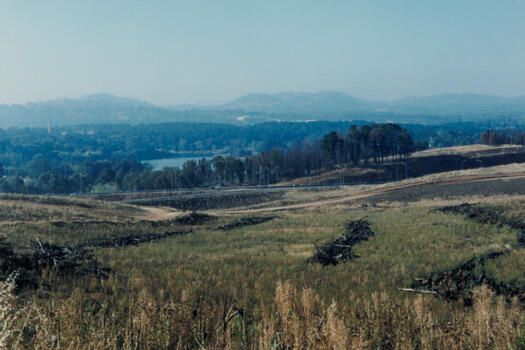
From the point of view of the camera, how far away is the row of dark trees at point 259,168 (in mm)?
128250

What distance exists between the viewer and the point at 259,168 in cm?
13838

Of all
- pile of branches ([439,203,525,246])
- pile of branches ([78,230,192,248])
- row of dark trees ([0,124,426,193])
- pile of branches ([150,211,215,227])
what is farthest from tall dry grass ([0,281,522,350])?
row of dark trees ([0,124,426,193])

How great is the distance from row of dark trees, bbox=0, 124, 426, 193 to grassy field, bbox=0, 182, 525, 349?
3573 inches

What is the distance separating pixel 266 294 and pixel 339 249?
400 inches

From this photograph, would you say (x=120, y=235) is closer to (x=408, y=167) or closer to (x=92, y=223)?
(x=92, y=223)

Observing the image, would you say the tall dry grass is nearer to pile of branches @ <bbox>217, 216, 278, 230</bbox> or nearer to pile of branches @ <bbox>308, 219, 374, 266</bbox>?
pile of branches @ <bbox>308, 219, 374, 266</bbox>

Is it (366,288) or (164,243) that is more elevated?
(366,288)

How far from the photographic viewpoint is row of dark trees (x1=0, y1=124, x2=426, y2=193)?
421ft

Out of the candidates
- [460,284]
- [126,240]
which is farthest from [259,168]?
[460,284]

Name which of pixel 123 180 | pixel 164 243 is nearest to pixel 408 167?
pixel 123 180

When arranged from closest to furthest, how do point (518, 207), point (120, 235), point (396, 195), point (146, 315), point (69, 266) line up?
point (146, 315), point (69, 266), point (120, 235), point (518, 207), point (396, 195)

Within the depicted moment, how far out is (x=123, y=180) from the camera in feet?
454

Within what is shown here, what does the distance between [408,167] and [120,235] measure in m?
112

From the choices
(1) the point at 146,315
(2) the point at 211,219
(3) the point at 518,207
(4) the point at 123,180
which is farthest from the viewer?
(4) the point at 123,180
